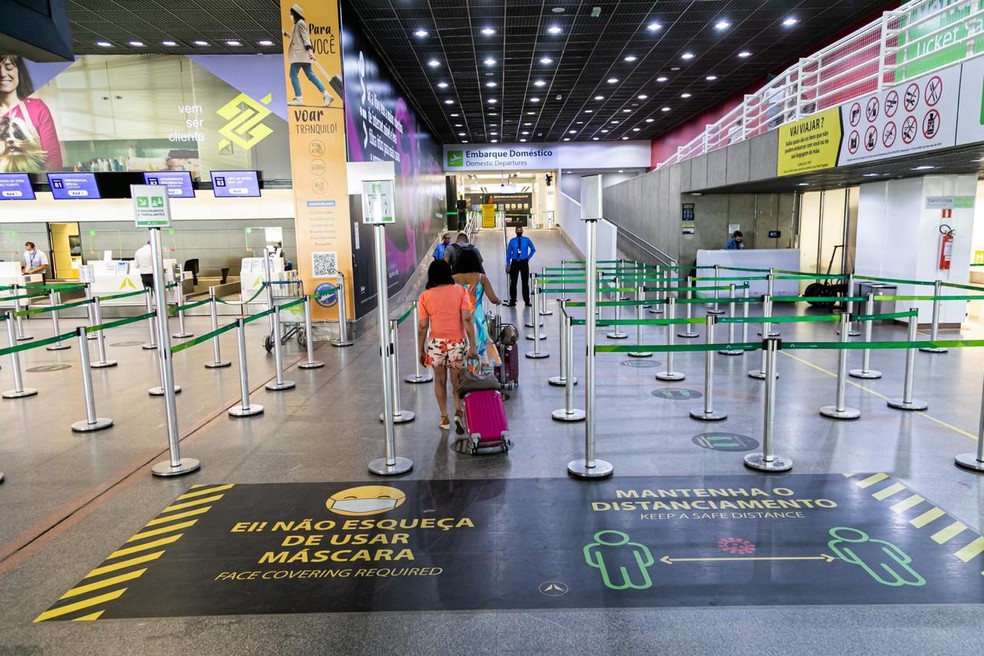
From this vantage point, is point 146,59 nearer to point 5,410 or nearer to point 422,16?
point 422,16

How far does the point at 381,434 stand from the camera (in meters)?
6.66

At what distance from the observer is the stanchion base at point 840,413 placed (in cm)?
686

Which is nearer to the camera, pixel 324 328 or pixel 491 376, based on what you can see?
pixel 491 376

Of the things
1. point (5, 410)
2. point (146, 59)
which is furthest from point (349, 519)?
point (146, 59)

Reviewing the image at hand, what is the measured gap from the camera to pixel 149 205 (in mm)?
5523

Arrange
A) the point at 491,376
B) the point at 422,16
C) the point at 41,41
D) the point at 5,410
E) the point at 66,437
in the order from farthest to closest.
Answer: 1. the point at 422,16
2. the point at 5,410
3. the point at 66,437
4. the point at 491,376
5. the point at 41,41

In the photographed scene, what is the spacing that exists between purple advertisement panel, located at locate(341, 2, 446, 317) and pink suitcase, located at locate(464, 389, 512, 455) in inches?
283

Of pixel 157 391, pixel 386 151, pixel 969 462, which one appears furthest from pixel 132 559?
pixel 386 151

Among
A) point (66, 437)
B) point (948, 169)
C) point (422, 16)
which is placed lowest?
point (66, 437)

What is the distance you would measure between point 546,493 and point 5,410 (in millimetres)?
6992

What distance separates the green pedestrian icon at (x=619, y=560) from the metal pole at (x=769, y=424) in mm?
1793

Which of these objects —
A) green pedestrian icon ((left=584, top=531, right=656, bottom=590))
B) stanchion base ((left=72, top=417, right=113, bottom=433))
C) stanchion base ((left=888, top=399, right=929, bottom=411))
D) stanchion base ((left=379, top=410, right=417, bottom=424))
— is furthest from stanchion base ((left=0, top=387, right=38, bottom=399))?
stanchion base ((left=888, top=399, right=929, bottom=411))

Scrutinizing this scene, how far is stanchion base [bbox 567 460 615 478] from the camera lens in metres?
5.30

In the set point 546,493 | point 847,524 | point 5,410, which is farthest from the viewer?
point 5,410
